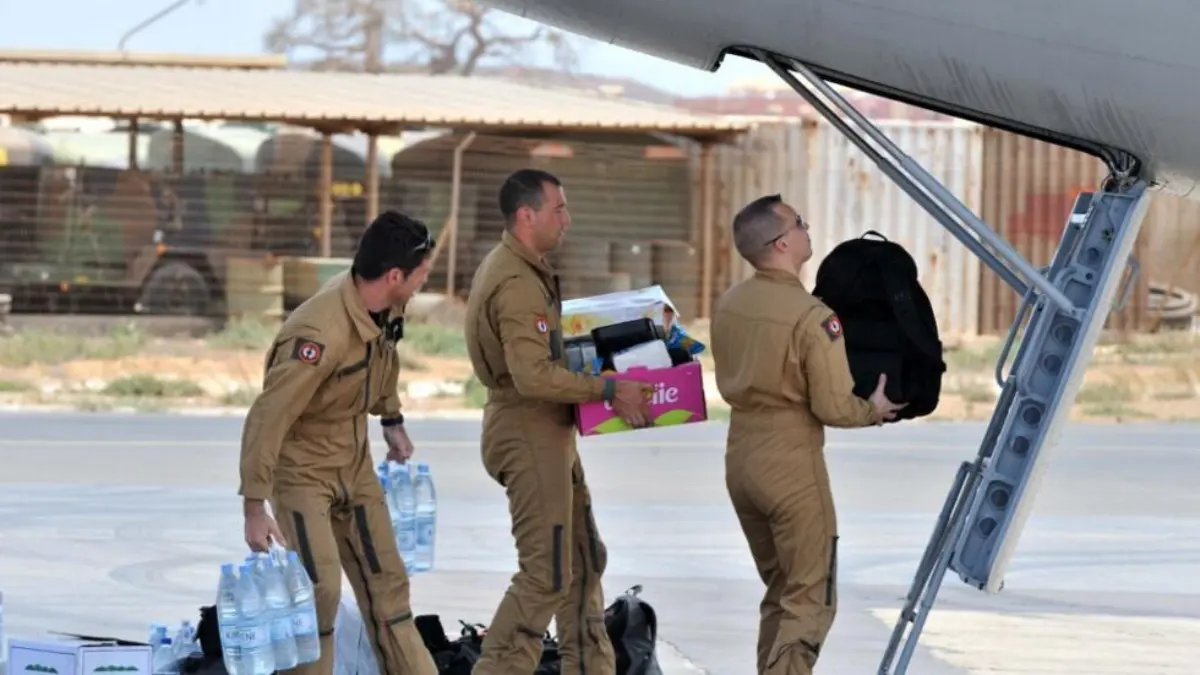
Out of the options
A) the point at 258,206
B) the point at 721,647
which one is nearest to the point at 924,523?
→ the point at 721,647

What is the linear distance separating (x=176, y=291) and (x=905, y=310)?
2186 cm

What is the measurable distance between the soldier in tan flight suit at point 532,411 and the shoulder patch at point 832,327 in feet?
2.29

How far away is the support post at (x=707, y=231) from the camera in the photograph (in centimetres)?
2867

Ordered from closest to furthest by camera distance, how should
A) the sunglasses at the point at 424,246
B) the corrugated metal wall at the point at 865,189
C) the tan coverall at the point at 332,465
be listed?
the tan coverall at the point at 332,465 < the sunglasses at the point at 424,246 < the corrugated metal wall at the point at 865,189

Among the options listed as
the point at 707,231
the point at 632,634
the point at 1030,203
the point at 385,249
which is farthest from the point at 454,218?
the point at 385,249

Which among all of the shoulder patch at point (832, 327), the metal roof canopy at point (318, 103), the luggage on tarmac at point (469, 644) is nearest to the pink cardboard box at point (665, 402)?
the shoulder patch at point (832, 327)

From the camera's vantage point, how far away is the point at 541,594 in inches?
301

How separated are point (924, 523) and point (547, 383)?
6997 millimetres

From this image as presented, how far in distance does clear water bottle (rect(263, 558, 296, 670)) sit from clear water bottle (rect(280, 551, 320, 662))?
0.02 m

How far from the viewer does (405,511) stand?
28.8 ft

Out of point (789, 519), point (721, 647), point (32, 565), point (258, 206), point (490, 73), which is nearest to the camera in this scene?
point (789, 519)

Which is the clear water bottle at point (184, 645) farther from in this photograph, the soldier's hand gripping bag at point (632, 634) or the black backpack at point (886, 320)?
the black backpack at point (886, 320)

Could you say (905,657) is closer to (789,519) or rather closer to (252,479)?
(789,519)

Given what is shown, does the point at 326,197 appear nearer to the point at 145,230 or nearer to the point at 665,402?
the point at 145,230
